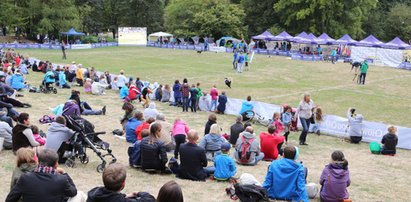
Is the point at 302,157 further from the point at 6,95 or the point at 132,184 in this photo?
the point at 6,95

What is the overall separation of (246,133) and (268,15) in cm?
6284

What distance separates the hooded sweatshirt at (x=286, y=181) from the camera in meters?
8.08

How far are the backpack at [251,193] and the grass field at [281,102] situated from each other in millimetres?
560

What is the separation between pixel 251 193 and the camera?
7.92 metres

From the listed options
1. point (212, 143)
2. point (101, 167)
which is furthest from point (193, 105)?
point (101, 167)

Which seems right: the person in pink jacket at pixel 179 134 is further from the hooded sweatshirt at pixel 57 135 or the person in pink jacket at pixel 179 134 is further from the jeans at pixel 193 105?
the jeans at pixel 193 105

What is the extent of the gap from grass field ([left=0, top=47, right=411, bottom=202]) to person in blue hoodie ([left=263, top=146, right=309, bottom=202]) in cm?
99

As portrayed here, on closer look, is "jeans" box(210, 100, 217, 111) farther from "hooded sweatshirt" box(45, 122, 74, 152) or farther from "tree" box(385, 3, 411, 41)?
"tree" box(385, 3, 411, 41)

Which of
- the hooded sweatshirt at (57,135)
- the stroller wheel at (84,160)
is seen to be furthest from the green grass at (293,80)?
the hooded sweatshirt at (57,135)

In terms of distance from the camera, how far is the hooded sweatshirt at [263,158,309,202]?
8078 millimetres

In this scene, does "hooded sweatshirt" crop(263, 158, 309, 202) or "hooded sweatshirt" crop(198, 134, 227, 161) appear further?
"hooded sweatshirt" crop(198, 134, 227, 161)

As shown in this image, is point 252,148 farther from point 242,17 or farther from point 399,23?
point 399,23

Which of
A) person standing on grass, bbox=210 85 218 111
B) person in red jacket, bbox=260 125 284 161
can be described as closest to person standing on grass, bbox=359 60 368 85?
person standing on grass, bbox=210 85 218 111

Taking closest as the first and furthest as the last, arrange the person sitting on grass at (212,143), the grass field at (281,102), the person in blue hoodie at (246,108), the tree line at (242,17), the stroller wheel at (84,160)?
1. the grass field at (281,102)
2. the stroller wheel at (84,160)
3. the person sitting on grass at (212,143)
4. the person in blue hoodie at (246,108)
5. the tree line at (242,17)
